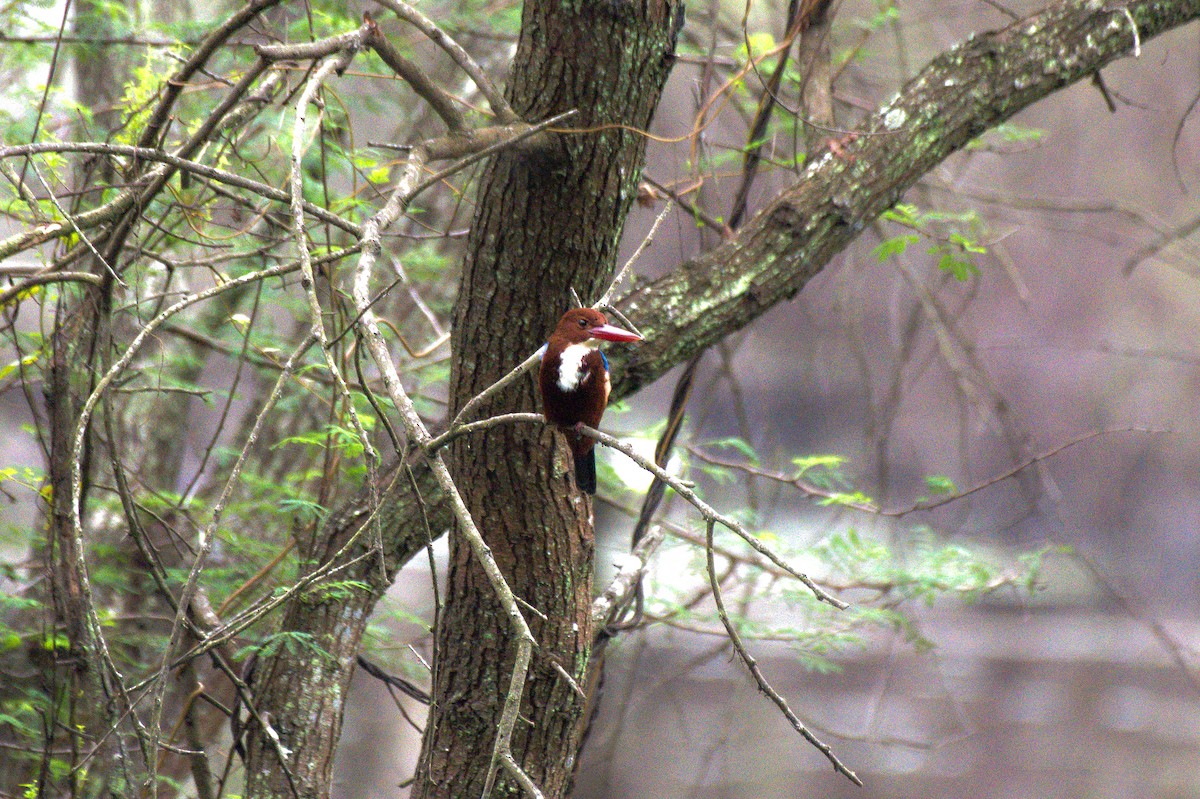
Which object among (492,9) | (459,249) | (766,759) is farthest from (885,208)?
(766,759)

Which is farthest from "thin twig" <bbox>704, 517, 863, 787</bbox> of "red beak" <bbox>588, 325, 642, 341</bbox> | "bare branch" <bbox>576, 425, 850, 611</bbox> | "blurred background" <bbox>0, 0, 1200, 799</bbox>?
"blurred background" <bbox>0, 0, 1200, 799</bbox>

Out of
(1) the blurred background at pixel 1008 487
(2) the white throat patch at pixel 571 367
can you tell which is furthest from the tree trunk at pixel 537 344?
(1) the blurred background at pixel 1008 487

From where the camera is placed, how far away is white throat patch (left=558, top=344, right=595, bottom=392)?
4.87 ft

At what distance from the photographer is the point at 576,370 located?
1498 mm

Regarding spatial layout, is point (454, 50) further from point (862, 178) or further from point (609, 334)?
point (862, 178)

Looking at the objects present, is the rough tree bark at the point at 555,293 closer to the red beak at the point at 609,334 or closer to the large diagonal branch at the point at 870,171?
the large diagonal branch at the point at 870,171

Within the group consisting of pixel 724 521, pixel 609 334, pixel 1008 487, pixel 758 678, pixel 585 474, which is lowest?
pixel 758 678

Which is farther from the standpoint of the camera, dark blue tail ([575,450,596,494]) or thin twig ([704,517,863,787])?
dark blue tail ([575,450,596,494])

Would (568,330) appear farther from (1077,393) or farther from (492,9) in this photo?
(1077,393)

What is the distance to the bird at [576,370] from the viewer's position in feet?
4.83

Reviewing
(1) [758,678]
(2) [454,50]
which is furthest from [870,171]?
(1) [758,678]

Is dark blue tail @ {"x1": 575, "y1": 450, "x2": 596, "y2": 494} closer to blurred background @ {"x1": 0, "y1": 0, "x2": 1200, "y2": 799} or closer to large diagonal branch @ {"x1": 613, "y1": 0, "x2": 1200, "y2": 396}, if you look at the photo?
large diagonal branch @ {"x1": 613, "y1": 0, "x2": 1200, "y2": 396}

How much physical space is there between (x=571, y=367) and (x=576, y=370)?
1cm

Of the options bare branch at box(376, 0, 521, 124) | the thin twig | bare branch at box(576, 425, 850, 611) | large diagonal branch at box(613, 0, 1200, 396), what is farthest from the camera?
large diagonal branch at box(613, 0, 1200, 396)
